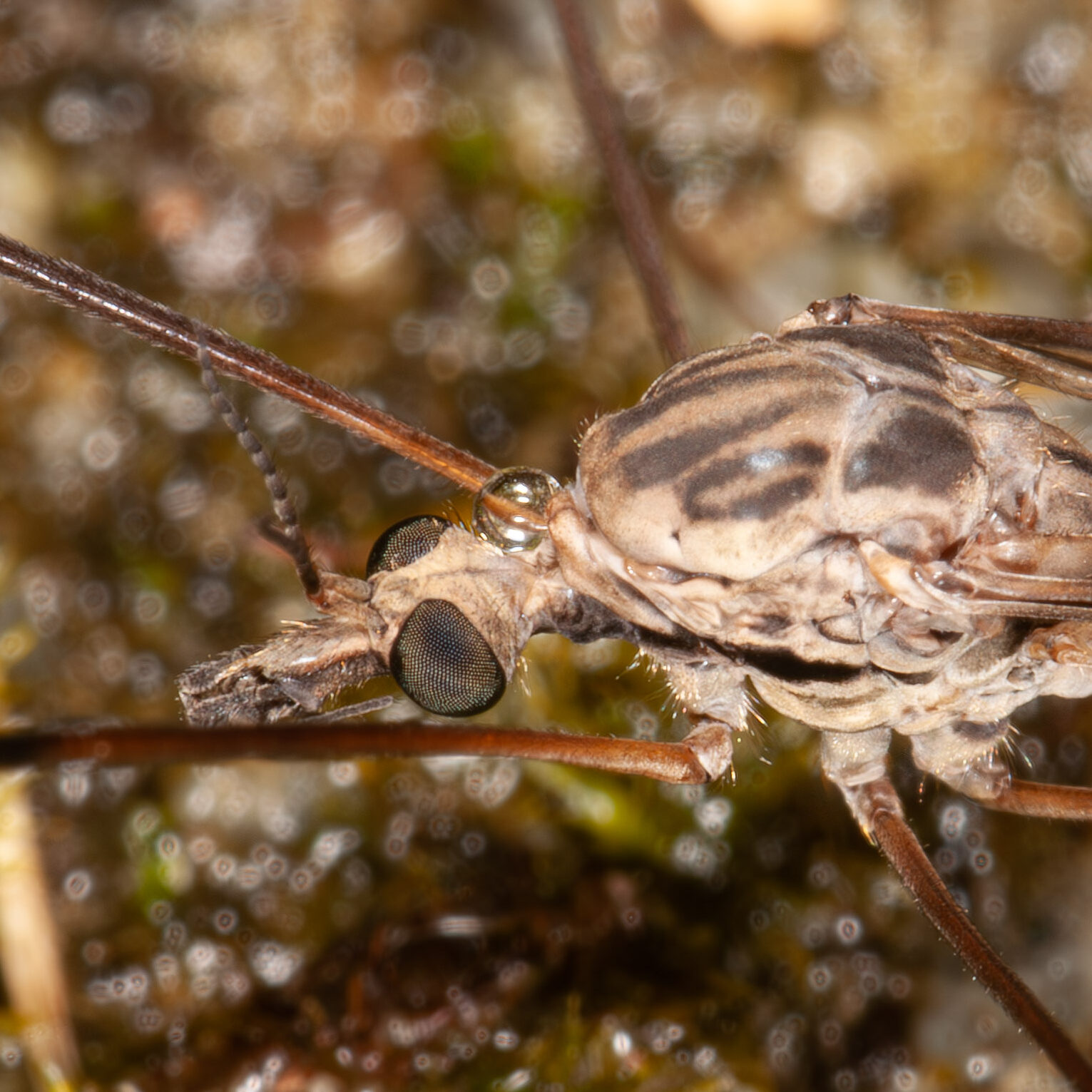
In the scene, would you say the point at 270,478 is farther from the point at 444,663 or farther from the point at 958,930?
the point at 958,930

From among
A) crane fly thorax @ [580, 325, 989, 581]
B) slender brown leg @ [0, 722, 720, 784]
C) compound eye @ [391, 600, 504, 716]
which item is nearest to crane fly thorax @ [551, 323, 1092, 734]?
crane fly thorax @ [580, 325, 989, 581]

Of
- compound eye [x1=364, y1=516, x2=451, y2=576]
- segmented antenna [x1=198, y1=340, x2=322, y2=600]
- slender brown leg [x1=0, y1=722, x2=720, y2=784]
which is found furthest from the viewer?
compound eye [x1=364, y1=516, x2=451, y2=576]

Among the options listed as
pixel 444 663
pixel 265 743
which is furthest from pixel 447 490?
pixel 265 743

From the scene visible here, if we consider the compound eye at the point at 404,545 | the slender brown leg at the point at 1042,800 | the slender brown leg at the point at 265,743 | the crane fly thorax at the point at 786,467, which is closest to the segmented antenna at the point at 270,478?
the compound eye at the point at 404,545

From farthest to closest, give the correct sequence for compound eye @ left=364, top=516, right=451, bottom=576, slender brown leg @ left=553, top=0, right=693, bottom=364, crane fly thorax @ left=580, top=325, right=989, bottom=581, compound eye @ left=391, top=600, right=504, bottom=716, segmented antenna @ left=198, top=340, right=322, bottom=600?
1. slender brown leg @ left=553, top=0, right=693, bottom=364
2. compound eye @ left=364, top=516, right=451, bottom=576
3. compound eye @ left=391, top=600, right=504, bottom=716
4. crane fly thorax @ left=580, top=325, right=989, bottom=581
5. segmented antenna @ left=198, top=340, right=322, bottom=600

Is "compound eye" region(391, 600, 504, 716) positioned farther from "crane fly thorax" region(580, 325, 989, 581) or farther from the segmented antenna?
"crane fly thorax" region(580, 325, 989, 581)

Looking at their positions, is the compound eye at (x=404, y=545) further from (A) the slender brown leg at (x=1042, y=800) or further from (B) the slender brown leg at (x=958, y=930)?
(A) the slender brown leg at (x=1042, y=800)

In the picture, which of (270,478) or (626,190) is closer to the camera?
(270,478)

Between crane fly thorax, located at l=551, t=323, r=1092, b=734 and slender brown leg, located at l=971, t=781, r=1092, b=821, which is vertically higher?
crane fly thorax, located at l=551, t=323, r=1092, b=734
